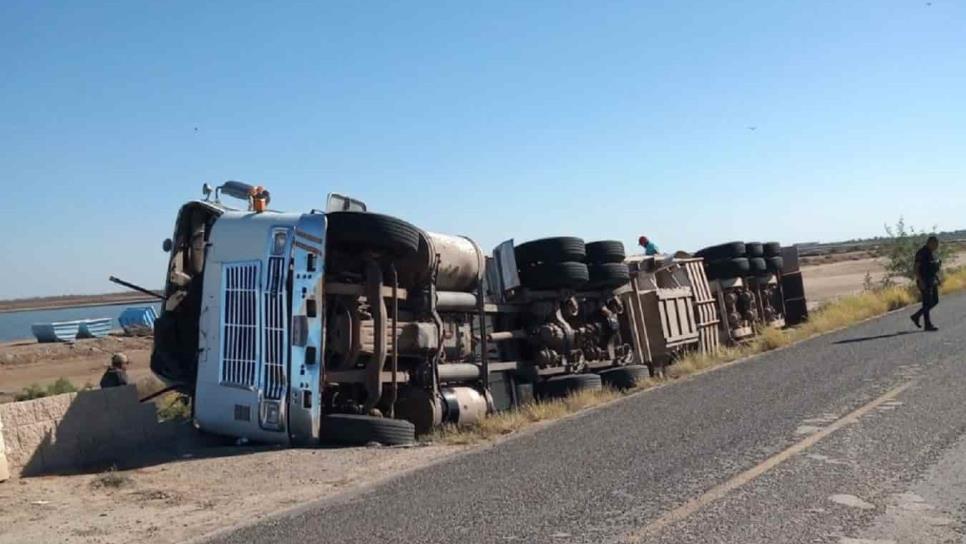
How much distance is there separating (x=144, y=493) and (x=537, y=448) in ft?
10.9

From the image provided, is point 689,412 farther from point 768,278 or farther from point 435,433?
point 768,278

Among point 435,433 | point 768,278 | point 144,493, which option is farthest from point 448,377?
point 768,278

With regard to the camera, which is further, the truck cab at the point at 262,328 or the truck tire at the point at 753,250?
the truck tire at the point at 753,250

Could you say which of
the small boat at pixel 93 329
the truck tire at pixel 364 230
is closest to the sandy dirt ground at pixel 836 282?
the truck tire at pixel 364 230

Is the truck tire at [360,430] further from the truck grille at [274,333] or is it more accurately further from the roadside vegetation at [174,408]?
the roadside vegetation at [174,408]

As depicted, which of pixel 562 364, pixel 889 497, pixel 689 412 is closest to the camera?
pixel 889 497

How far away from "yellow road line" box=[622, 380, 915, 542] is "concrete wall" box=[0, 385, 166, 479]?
5570 mm

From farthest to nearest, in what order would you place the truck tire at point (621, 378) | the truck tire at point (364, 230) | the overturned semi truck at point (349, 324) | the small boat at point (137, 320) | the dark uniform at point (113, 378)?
1. the small boat at point (137, 320)
2. the truck tire at point (621, 378)
3. the dark uniform at point (113, 378)
4. the truck tire at point (364, 230)
5. the overturned semi truck at point (349, 324)

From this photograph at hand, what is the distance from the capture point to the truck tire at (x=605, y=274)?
13.6 metres

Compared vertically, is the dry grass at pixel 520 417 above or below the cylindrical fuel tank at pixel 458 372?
below

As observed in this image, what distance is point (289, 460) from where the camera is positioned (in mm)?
8414

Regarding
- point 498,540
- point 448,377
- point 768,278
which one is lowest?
point 498,540

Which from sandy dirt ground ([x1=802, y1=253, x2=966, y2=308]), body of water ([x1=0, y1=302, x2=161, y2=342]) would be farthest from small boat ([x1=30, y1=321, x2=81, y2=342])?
sandy dirt ground ([x1=802, y1=253, x2=966, y2=308])

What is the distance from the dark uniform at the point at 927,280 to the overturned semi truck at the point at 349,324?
28.4 ft
